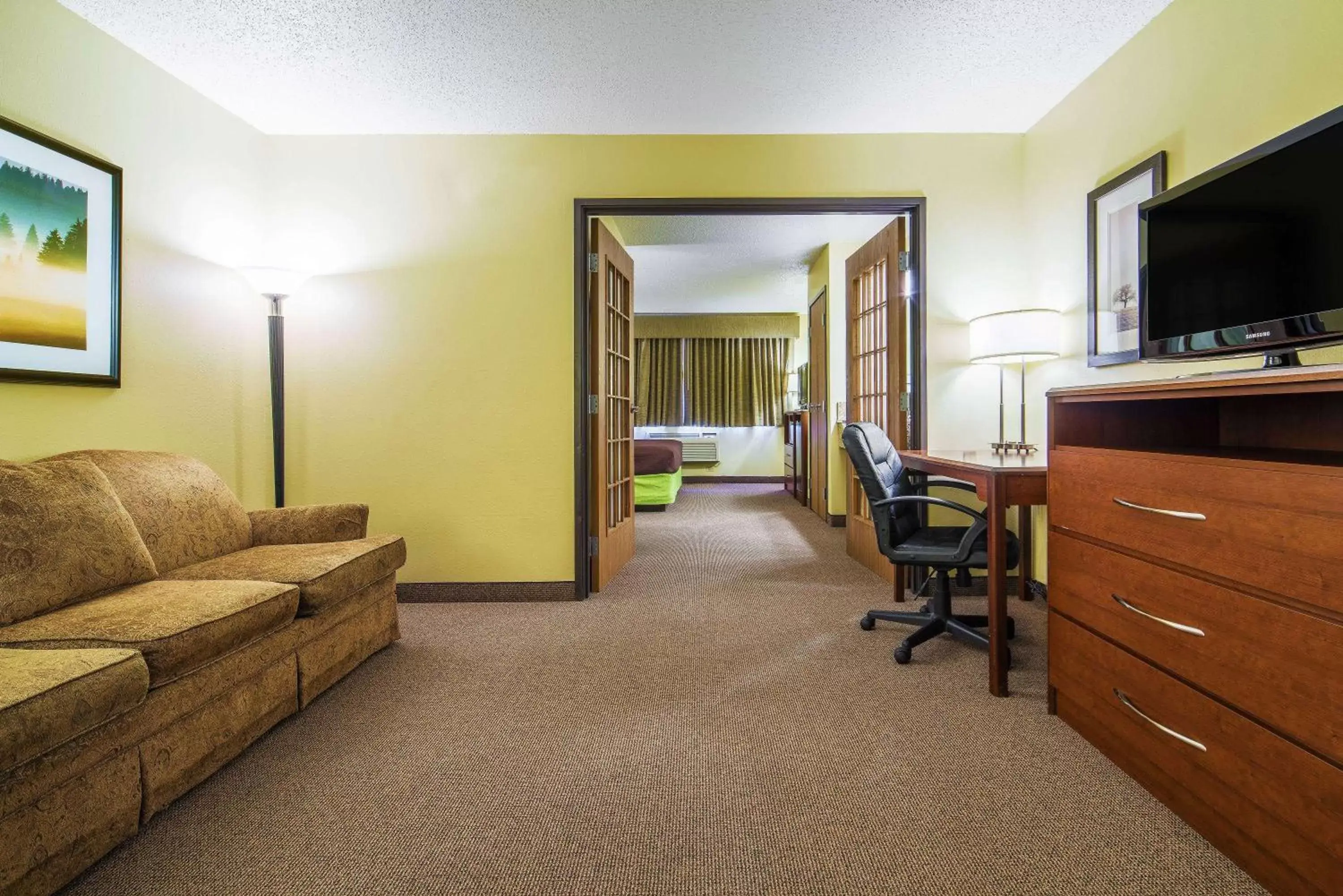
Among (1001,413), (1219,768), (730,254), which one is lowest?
(1219,768)

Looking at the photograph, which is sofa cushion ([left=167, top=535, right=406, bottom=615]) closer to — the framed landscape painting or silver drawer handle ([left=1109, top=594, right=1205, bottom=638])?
the framed landscape painting

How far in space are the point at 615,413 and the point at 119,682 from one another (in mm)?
2763

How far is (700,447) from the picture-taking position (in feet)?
30.8

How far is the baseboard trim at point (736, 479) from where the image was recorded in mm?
9328

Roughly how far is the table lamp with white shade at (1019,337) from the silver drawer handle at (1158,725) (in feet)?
4.26

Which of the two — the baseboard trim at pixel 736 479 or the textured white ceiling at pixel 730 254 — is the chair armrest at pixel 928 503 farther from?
the baseboard trim at pixel 736 479

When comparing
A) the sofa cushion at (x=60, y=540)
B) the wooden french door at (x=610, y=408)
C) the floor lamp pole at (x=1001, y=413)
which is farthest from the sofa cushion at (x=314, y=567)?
the floor lamp pole at (x=1001, y=413)

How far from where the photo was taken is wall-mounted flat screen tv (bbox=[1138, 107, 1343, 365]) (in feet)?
4.58

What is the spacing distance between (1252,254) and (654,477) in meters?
5.24

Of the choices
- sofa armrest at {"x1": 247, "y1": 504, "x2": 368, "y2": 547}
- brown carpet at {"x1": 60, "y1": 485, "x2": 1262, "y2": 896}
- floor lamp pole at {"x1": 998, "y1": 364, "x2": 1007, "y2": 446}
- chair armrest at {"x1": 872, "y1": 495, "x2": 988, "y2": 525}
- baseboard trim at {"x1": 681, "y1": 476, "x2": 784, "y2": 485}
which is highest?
floor lamp pole at {"x1": 998, "y1": 364, "x2": 1007, "y2": 446}

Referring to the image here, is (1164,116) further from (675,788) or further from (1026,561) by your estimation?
(675,788)

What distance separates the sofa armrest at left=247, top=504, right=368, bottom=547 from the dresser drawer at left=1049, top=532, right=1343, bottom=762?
2.62 meters

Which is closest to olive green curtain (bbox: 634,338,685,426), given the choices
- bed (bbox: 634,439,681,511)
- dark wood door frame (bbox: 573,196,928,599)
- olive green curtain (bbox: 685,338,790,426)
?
olive green curtain (bbox: 685,338,790,426)

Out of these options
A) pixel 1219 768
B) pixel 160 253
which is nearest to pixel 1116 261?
pixel 1219 768
